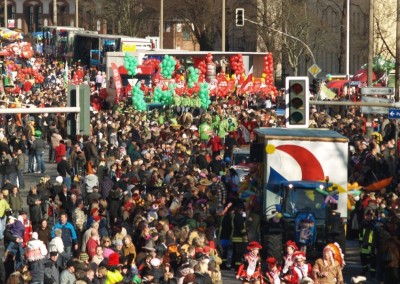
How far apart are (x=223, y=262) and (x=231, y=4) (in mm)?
77864

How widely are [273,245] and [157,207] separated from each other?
2.98 metres

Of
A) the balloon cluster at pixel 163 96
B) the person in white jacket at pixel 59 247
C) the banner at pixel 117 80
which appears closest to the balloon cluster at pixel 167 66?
the banner at pixel 117 80

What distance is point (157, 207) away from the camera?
30.5m

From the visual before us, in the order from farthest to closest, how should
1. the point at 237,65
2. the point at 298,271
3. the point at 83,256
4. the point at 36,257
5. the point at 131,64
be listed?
the point at 237,65 → the point at 131,64 → the point at 36,257 → the point at 83,256 → the point at 298,271

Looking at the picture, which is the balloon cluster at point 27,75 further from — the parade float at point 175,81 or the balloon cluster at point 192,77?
the balloon cluster at point 192,77

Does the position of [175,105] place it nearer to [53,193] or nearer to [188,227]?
[53,193]

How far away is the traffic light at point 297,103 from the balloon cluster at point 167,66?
33.9m

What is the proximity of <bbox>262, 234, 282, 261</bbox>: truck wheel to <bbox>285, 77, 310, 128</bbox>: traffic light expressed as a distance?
2.78 metres

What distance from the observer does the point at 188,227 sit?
27.9 meters

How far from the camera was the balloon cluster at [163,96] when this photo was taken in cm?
5806

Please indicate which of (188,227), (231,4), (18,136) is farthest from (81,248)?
(231,4)

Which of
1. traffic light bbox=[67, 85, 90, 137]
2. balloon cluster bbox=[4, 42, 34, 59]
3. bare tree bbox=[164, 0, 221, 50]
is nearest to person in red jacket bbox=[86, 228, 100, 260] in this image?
traffic light bbox=[67, 85, 90, 137]

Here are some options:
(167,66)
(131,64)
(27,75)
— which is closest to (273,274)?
(131,64)

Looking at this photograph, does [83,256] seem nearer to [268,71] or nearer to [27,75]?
[268,71]
